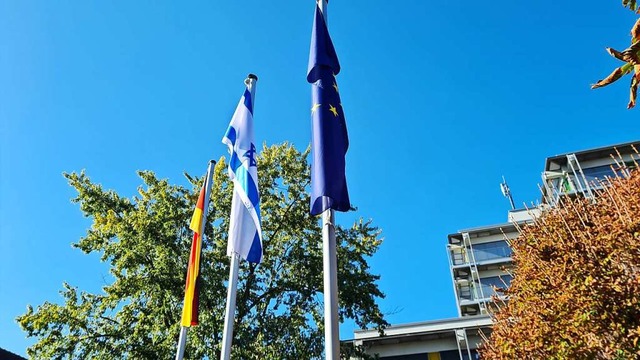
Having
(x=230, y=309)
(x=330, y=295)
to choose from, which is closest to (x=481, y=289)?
(x=230, y=309)

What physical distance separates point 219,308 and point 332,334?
13548mm

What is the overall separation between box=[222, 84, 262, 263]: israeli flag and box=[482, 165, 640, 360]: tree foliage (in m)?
5.50

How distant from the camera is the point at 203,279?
16.8 m

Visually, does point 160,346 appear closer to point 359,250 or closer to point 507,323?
point 359,250

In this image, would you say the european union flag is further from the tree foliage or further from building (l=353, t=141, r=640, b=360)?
building (l=353, t=141, r=640, b=360)

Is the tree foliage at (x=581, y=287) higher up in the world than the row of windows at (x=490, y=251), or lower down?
lower down

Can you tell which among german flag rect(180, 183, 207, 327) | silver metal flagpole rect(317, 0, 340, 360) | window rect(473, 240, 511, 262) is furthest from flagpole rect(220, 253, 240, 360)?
window rect(473, 240, 511, 262)

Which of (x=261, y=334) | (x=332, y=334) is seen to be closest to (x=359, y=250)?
(x=261, y=334)

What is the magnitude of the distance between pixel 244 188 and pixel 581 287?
245 inches

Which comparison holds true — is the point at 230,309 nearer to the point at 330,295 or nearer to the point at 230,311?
the point at 230,311

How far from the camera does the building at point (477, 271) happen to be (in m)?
28.7

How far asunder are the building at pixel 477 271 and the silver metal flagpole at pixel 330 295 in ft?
24.4

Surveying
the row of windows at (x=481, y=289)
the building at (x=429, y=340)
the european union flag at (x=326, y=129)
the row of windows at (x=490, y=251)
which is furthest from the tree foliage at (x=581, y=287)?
the row of windows at (x=490, y=251)

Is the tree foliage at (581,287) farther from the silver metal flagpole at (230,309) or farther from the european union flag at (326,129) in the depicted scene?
the silver metal flagpole at (230,309)
